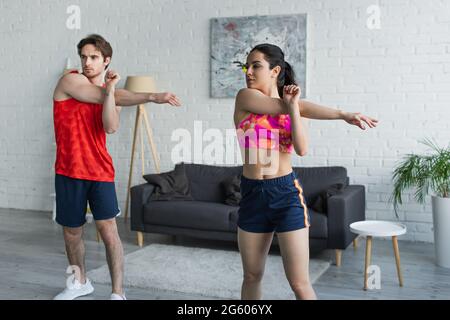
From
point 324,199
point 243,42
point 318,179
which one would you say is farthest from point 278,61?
point 243,42

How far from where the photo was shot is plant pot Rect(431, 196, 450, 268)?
4.29m

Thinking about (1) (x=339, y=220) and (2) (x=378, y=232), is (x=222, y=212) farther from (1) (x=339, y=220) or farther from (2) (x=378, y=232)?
(2) (x=378, y=232)

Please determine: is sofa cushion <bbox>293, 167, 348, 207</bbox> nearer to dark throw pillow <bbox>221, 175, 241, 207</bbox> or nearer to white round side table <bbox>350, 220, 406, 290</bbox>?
dark throw pillow <bbox>221, 175, 241, 207</bbox>

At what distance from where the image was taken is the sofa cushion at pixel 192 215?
15.6ft

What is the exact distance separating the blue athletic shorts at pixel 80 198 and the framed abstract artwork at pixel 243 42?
266cm

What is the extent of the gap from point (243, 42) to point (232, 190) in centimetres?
151

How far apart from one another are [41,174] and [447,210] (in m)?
4.54

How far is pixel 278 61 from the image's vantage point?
249cm

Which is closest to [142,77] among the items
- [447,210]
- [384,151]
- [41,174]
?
[41,174]

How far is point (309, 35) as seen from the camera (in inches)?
211

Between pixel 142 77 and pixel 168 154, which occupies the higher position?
pixel 142 77

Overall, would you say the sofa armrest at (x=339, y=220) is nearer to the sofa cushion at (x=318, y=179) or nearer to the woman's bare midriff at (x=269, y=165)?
the sofa cushion at (x=318, y=179)
